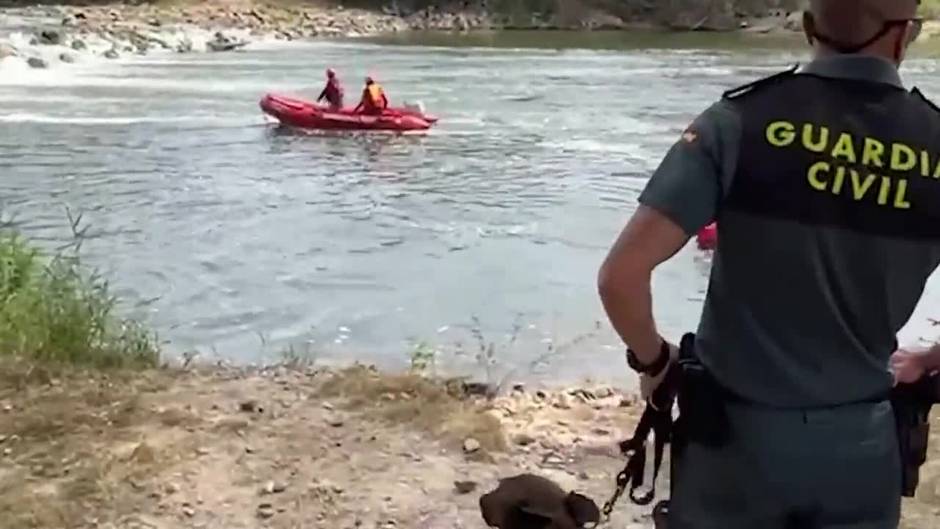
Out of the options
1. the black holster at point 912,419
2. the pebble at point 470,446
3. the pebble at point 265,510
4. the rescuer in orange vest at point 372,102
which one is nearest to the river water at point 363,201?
the rescuer in orange vest at point 372,102

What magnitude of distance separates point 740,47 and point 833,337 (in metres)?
33.0

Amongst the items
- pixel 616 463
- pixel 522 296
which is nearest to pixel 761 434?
pixel 616 463

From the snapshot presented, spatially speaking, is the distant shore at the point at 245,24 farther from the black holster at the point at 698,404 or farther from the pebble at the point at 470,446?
the black holster at the point at 698,404

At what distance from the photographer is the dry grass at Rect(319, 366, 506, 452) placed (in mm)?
5250

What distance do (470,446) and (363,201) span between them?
30.1 ft

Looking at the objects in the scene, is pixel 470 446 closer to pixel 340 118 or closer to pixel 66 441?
pixel 66 441

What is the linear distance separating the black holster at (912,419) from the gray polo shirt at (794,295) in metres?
0.09

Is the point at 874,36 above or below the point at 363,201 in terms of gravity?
above

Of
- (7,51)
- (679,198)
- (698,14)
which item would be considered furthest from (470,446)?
(698,14)

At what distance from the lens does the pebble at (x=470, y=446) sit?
5066 millimetres

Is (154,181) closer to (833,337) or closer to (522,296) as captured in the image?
(522,296)

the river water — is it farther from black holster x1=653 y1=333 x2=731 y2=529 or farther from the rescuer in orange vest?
black holster x1=653 y1=333 x2=731 y2=529

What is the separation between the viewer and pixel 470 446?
200 inches

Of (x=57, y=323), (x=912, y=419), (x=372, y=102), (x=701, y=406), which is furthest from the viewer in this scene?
(x=372, y=102)
